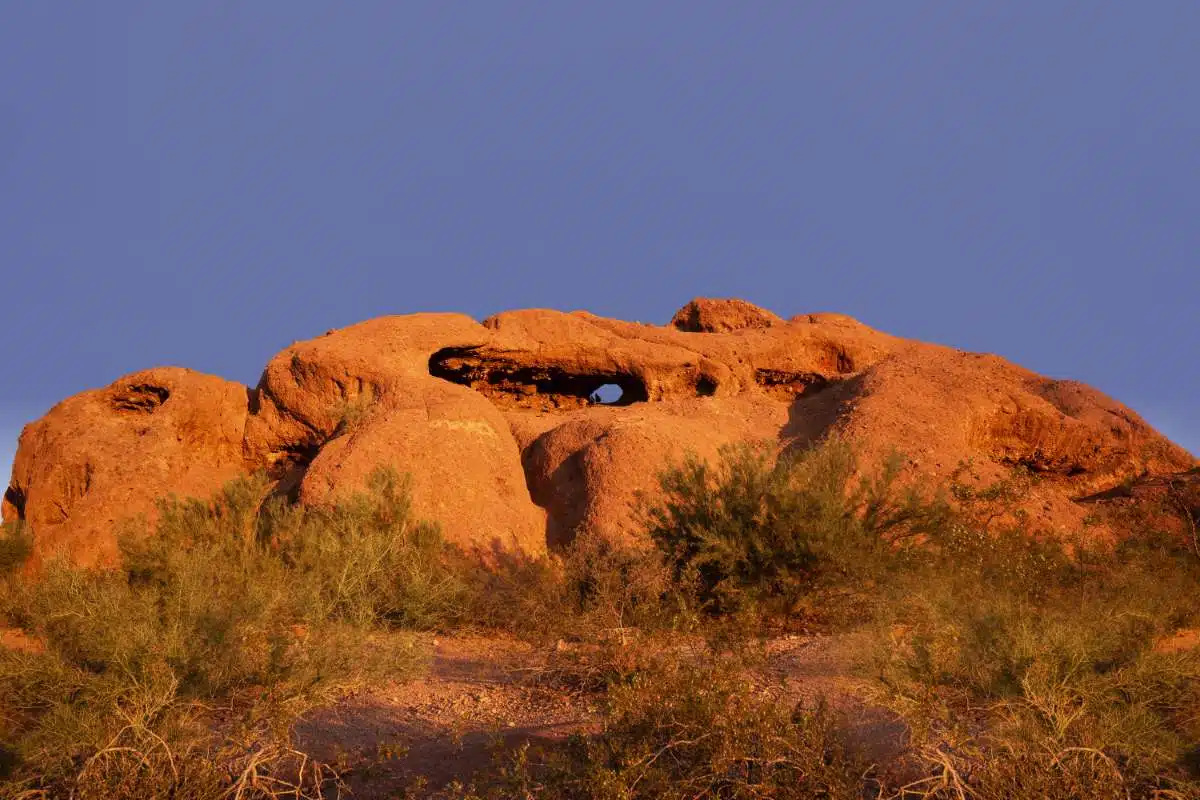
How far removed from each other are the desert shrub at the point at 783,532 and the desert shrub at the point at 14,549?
10.3 m

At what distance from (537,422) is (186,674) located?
37.9ft

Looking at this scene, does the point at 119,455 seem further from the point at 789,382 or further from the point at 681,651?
the point at 789,382

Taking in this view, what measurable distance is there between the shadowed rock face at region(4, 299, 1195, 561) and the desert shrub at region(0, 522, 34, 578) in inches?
7.7

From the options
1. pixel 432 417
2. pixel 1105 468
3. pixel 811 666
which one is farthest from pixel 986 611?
pixel 1105 468

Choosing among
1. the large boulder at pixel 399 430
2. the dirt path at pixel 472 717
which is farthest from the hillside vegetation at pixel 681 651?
the large boulder at pixel 399 430

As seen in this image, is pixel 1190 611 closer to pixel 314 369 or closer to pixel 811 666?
pixel 811 666

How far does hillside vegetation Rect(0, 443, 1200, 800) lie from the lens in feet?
14.1

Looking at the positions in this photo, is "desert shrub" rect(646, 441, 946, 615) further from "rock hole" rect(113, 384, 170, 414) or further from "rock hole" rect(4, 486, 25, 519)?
"rock hole" rect(4, 486, 25, 519)

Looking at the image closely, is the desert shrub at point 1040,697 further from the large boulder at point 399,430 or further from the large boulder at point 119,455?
the large boulder at point 119,455

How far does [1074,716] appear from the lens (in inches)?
172

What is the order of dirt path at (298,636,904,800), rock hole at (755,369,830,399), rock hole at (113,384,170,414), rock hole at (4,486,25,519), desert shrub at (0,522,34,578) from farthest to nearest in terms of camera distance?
rock hole at (755,369,830,399) < rock hole at (113,384,170,414) < rock hole at (4,486,25,519) < desert shrub at (0,522,34,578) < dirt path at (298,636,904,800)

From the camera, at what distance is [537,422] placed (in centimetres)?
1698

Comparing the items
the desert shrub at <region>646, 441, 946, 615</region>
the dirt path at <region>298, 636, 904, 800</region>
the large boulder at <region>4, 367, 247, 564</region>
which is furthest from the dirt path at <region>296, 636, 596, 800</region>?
the large boulder at <region>4, 367, 247, 564</region>

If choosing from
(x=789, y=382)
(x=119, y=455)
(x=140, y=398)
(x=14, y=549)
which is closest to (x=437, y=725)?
(x=14, y=549)
